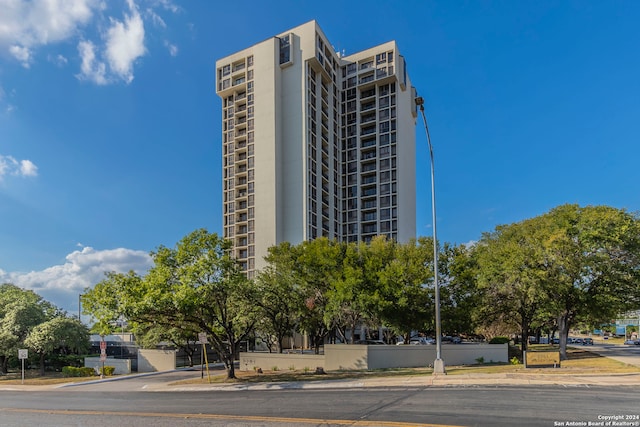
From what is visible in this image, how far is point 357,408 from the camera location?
12.5 meters

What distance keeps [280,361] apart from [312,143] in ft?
151

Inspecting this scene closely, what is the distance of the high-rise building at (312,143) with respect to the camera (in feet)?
217

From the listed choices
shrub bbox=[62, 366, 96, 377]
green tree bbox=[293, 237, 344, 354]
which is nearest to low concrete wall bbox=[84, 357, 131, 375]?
shrub bbox=[62, 366, 96, 377]

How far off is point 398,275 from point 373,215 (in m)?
46.3

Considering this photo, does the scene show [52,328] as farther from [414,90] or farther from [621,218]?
[414,90]

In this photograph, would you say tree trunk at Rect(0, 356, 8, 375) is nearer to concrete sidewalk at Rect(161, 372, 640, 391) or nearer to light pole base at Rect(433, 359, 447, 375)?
concrete sidewalk at Rect(161, 372, 640, 391)

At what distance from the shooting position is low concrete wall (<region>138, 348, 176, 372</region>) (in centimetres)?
3494

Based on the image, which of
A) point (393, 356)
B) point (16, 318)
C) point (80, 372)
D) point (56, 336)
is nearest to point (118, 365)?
point (80, 372)

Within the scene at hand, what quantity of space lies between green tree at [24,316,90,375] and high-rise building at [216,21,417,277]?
2772 centimetres

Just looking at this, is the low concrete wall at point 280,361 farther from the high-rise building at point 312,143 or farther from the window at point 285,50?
the window at point 285,50

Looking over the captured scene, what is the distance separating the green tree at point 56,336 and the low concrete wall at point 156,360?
6604 mm

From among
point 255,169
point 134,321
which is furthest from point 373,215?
point 134,321

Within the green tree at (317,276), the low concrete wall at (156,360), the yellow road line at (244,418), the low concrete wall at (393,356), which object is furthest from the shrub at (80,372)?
the yellow road line at (244,418)

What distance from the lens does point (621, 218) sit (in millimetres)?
24594
